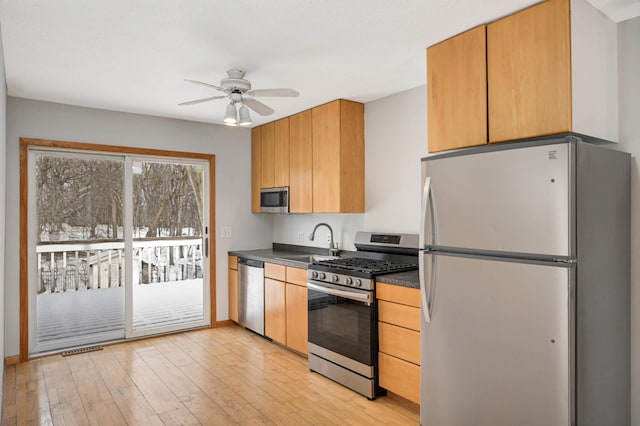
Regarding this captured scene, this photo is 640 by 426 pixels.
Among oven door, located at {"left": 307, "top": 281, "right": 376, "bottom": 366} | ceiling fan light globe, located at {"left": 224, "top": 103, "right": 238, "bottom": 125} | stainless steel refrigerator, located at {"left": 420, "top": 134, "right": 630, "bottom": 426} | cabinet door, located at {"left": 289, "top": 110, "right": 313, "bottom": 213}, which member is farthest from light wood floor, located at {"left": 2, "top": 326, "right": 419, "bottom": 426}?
ceiling fan light globe, located at {"left": 224, "top": 103, "right": 238, "bottom": 125}

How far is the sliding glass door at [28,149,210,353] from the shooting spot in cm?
401

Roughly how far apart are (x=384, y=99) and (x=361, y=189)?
0.87 m

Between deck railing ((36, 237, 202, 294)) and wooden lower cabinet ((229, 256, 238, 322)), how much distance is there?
379 millimetres

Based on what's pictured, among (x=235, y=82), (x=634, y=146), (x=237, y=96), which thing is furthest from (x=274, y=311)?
(x=634, y=146)

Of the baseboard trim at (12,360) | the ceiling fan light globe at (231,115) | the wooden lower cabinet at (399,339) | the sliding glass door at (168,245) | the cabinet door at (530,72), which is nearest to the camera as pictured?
the cabinet door at (530,72)

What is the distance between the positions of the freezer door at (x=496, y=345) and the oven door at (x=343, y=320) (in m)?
0.59

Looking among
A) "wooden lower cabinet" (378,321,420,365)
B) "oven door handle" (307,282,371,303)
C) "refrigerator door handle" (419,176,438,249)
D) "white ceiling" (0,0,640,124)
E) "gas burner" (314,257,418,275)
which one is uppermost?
"white ceiling" (0,0,640,124)

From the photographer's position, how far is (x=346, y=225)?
14.1 ft

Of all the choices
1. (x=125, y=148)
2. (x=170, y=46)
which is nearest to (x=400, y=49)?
(x=170, y=46)

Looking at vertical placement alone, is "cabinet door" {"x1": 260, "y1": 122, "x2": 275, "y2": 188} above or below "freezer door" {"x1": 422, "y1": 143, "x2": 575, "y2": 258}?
above

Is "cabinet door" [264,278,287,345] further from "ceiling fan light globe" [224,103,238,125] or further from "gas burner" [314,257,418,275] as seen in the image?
"ceiling fan light globe" [224,103,238,125]

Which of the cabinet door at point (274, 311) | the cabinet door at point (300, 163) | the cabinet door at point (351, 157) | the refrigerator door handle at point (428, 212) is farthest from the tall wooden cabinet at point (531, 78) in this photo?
the cabinet door at point (274, 311)

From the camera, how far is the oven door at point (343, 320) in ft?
9.81

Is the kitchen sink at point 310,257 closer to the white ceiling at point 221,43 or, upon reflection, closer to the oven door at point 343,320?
the oven door at point 343,320
